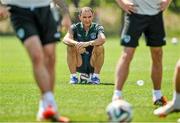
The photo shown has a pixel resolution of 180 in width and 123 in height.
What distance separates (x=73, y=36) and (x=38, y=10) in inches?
237

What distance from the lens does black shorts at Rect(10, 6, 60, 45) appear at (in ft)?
27.9

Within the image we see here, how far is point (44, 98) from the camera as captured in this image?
27.1ft

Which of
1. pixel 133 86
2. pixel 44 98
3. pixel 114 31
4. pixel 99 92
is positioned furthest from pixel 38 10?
pixel 114 31

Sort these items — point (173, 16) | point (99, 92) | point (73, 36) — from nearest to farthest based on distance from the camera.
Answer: point (99, 92) → point (73, 36) → point (173, 16)

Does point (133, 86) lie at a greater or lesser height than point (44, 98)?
lesser

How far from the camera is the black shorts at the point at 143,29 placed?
9.52 metres

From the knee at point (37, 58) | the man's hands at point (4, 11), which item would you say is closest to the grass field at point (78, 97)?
the knee at point (37, 58)

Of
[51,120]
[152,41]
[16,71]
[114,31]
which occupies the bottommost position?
[114,31]

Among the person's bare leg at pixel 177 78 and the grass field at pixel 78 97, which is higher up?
the person's bare leg at pixel 177 78

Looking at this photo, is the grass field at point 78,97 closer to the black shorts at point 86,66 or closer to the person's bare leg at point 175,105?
the person's bare leg at point 175,105

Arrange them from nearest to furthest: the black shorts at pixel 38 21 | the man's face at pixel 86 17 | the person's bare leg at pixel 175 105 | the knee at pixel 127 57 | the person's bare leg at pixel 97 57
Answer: the black shorts at pixel 38 21, the person's bare leg at pixel 175 105, the knee at pixel 127 57, the man's face at pixel 86 17, the person's bare leg at pixel 97 57

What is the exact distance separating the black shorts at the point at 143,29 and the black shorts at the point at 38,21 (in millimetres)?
1253

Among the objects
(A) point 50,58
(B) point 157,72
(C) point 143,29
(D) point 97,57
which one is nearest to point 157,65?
(B) point 157,72

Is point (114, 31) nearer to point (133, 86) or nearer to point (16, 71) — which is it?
point (16, 71)
